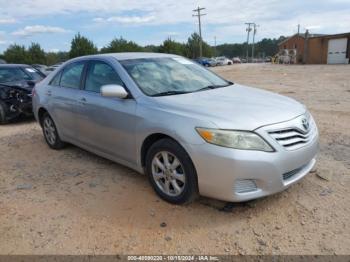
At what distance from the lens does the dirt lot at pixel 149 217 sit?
2.80 metres

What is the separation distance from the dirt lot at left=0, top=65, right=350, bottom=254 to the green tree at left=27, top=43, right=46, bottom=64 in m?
61.0

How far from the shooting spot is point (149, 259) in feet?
8.71

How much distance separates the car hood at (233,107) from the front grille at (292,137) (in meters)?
0.11

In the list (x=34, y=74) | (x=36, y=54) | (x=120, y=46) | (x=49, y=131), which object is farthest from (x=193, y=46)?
(x=49, y=131)

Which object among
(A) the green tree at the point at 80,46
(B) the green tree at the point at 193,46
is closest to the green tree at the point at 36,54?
(A) the green tree at the point at 80,46

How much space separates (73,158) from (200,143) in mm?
2836

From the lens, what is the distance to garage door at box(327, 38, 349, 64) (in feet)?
128

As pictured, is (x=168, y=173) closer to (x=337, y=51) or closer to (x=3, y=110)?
(x=3, y=110)

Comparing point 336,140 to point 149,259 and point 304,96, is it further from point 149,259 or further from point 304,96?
point 304,96

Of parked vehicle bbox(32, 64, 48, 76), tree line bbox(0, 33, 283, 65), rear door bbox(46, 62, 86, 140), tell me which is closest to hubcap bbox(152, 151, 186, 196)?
rear door bbox(46, 62, 86, 140)

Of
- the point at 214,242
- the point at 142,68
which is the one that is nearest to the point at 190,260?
the point at 214,242

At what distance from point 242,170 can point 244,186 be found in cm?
20

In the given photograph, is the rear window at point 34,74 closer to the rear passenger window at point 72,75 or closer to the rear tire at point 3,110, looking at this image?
the rear tire at point 3,110

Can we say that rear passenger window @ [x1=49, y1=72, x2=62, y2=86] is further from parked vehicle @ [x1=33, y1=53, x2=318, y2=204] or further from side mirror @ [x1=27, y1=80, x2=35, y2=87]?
side mirror @ [x1=27, y1=80, x2=35, y2=87]
